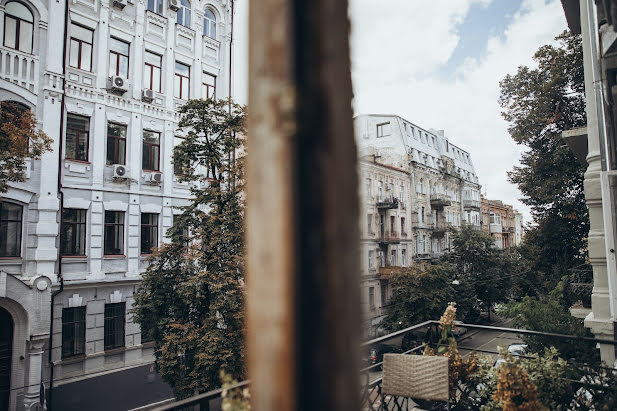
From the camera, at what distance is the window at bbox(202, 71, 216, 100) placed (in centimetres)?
1420

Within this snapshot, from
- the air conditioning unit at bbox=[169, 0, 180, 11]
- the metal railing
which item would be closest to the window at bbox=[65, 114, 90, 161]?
the air conditioning unit at bbox=[169, 0, 180, 11]

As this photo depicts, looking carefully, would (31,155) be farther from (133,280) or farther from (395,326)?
(395,326)

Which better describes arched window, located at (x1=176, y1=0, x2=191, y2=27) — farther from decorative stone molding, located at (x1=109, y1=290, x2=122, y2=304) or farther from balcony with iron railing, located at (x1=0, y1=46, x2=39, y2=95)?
decorative stone molding, located at (x1=109, y1=290, x2=122, y2=304)

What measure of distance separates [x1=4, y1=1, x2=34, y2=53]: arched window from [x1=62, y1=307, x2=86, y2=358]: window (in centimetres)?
720

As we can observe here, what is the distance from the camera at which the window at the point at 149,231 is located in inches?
483

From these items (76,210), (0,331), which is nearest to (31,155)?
(76,210)

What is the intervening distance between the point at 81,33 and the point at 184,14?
385cm

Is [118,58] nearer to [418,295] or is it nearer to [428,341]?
[428,341]

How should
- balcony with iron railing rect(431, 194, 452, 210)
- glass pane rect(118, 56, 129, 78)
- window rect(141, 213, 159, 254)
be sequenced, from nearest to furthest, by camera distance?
glass pane rect(118, 56, 129, 78)
window rect(141, 213, 159, 254)
balcony with iron railing rect(431, 194, 452, 210)

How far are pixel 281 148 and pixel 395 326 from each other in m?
19.8

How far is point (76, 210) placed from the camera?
11008mm

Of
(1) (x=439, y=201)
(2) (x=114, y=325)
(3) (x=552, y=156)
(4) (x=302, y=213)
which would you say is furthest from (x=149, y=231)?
(1) (x=439, y=201)

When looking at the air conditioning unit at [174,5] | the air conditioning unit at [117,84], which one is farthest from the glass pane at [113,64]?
the air conditioning unit at [174,5]

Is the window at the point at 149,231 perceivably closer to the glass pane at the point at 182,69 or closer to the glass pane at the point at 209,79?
the glass pane at the point at 182,69
